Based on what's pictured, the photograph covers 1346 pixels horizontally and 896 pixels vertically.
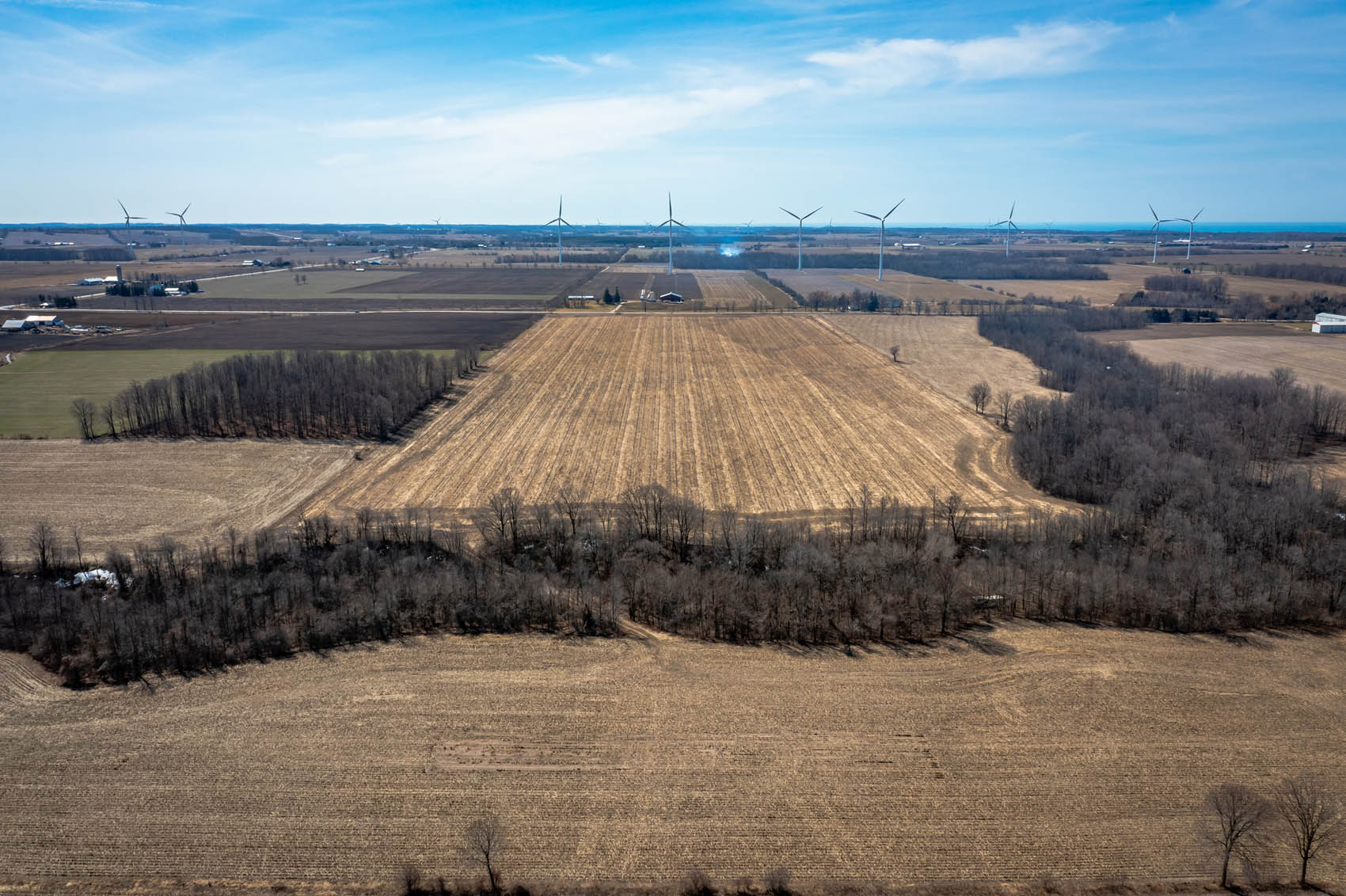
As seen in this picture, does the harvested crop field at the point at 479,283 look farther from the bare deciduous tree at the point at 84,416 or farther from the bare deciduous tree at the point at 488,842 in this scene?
the bare deciduous tree at the point at 488,842

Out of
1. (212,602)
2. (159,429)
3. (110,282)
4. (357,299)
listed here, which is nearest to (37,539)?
(212,602)

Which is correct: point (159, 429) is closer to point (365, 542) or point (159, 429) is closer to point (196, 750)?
point (365, 542)

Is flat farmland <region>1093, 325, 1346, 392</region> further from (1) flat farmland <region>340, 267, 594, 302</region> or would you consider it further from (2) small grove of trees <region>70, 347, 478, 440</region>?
(1) flat farmland <region>340, 267, 594, 302</region>

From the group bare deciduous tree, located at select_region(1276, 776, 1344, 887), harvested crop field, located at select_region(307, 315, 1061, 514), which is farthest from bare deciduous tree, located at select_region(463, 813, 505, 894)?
harvested crop field, located at select_region(307, 315, 1061, 514)

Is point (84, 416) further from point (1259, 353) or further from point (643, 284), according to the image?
point (643, 284)

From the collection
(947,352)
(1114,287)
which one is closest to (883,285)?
(1114,287)

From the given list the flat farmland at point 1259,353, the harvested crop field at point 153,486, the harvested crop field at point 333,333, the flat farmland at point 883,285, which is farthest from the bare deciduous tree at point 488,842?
the flat farmland at point 883,285

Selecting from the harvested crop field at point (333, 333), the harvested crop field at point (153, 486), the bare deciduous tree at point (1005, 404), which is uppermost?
the harvested crop field at point (333, 333)
